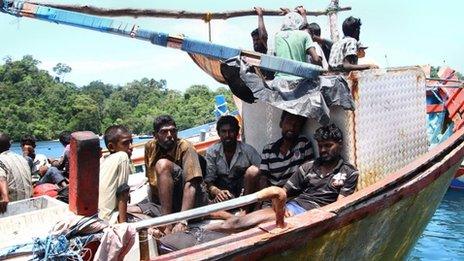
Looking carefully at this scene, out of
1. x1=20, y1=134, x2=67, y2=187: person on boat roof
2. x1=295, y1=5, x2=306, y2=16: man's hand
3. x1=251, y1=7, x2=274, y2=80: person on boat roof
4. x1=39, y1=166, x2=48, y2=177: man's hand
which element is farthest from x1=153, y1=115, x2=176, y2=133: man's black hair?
x1=39, y1=166, x2=48, y2=177: man's hand

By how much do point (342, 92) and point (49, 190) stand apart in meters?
3.71

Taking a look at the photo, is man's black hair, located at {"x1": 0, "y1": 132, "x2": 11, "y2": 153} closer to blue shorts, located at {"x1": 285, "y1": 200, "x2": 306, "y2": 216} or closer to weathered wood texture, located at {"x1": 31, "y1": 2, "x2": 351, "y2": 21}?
weathered wood texture, located at {"x1": 31, "y1": 2, "x2": 351, "y2": 21}

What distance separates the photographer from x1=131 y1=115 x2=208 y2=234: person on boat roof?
12.8 feet

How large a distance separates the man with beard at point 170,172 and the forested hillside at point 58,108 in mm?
34455

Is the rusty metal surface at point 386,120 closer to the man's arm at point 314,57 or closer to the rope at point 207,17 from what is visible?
the man's arm at point 314,57

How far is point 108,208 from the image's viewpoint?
352cm

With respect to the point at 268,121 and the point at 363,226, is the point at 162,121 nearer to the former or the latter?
the point at 268,121

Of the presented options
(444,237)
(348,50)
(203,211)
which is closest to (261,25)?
(348,50)

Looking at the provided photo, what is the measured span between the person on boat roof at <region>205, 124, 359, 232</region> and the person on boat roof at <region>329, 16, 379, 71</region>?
0.70 m

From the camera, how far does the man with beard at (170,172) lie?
3895 millimetres

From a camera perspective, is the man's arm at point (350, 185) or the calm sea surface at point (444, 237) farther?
the calm sea surface at point (444, 237)

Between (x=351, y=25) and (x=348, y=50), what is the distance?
0.60m

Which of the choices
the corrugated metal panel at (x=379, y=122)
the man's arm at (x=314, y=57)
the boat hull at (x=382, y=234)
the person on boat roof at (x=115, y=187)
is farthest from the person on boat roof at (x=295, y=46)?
the person on boat roof at (x=115, y=187)

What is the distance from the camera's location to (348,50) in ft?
16.0
